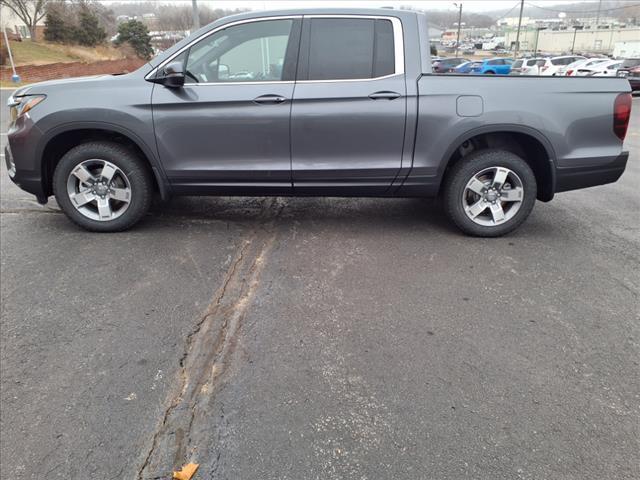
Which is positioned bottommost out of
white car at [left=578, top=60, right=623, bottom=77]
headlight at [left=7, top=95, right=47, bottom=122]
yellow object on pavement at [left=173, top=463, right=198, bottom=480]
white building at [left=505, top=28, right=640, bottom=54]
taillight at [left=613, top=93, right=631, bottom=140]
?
white building at [left=505, top=28, right=640, bottom=54]

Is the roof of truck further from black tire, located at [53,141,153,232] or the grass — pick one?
the grass

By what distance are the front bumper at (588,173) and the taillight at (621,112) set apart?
0.24 metres

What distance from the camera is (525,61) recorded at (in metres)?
33.2

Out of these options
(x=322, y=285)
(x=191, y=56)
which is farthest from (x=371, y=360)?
(x=191, y=56)

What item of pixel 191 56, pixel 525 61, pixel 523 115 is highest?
pixel 191 56

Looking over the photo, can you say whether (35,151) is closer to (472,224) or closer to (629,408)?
(472,224)

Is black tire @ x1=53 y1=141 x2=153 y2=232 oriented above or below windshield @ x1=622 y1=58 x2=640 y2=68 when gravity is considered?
above

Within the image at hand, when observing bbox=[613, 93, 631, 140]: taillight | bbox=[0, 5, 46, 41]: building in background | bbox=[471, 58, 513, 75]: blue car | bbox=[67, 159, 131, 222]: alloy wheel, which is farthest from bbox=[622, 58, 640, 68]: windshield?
bbox=[0, 5, 46, 41]: building in background

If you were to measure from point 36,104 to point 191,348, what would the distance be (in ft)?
9.49

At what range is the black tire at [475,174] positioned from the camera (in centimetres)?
457

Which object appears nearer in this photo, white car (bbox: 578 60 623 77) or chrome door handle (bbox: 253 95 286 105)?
chrome door handle (bbox: 253 95 286 105)

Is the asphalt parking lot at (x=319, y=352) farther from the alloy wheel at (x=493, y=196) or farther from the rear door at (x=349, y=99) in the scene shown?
the rear door at (x=349, y=99)

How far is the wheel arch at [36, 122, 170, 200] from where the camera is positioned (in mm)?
4477

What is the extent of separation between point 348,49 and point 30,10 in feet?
196
